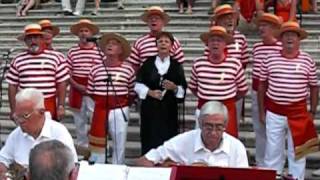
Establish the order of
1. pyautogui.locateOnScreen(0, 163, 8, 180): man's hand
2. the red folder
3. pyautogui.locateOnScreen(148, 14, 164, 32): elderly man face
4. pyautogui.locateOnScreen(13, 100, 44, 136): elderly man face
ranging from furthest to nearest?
pyautogui.locateOnScreen(148, 14, 164, 32): elderly man face → pyautogui.locateOnScreen(13, 100, 44, 136): elderly man face → pyautogui.locateOnScreen(0, 163, 8, 180): man's hand → the red folder

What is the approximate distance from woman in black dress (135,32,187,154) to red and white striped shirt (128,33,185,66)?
174 millimetres

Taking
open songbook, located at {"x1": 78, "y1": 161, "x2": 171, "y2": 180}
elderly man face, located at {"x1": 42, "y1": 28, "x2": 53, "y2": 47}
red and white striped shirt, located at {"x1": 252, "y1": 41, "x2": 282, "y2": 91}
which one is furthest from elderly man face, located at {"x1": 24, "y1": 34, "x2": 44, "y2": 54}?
open songbook, located at {"x1": 78, "y1": 161, "x2": 171, "y2": 180}

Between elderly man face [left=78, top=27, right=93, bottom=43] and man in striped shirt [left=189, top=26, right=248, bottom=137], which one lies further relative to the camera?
elderly man face [left=78, top=27, right=93, bottom=43]

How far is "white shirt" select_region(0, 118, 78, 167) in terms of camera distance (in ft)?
18.7

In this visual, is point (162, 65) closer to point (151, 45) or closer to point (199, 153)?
point (151, 45)

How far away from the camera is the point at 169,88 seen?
859 cm

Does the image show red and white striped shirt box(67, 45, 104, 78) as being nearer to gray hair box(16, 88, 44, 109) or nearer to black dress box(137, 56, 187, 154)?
black dress box(137, 56, 187, 154)

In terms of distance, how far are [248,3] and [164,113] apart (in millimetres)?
3412

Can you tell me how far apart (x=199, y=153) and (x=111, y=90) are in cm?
296

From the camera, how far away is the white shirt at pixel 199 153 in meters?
5.89

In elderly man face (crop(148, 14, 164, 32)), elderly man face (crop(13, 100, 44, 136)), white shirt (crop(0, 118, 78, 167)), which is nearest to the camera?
elderly man face (crop(13, 100, 44, 136))

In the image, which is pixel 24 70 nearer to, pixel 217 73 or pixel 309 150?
pixel 217 73

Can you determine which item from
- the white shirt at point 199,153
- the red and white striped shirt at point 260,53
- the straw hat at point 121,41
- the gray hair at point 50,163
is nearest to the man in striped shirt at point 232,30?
the red and white striped shirt at point 260,53

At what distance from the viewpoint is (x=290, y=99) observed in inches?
322
